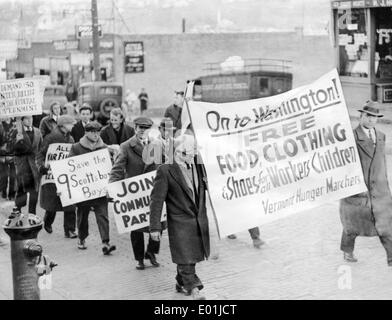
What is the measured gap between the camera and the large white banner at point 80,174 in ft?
31.5

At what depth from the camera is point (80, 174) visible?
9703 mm

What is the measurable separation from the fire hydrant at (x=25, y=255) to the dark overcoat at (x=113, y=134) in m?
3.78

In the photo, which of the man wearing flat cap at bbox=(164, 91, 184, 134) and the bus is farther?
the bus

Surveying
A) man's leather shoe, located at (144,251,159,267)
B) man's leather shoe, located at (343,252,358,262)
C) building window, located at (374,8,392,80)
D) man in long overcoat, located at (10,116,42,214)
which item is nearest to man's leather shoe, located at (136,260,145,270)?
man's leather shoe, located at (144,251,159,267)

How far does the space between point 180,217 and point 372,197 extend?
209cm

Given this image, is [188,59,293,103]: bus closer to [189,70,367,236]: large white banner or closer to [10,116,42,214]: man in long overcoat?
[10,116,42,214]: man in long overcoat

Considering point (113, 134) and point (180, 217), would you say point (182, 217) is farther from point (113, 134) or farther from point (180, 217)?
point (113, 134)

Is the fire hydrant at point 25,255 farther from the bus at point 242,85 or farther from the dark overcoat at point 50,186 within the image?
the bus at point 242,85

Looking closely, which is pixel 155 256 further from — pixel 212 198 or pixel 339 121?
pixel 339 121

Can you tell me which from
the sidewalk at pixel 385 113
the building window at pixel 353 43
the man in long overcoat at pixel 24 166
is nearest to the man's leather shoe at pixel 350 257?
the man in long overcoat at pixel 24 166

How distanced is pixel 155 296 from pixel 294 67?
37780 millimetres

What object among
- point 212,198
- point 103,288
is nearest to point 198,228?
point 212,198

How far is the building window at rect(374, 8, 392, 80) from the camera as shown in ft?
72.2

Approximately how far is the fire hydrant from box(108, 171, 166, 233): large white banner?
6.17 ft
